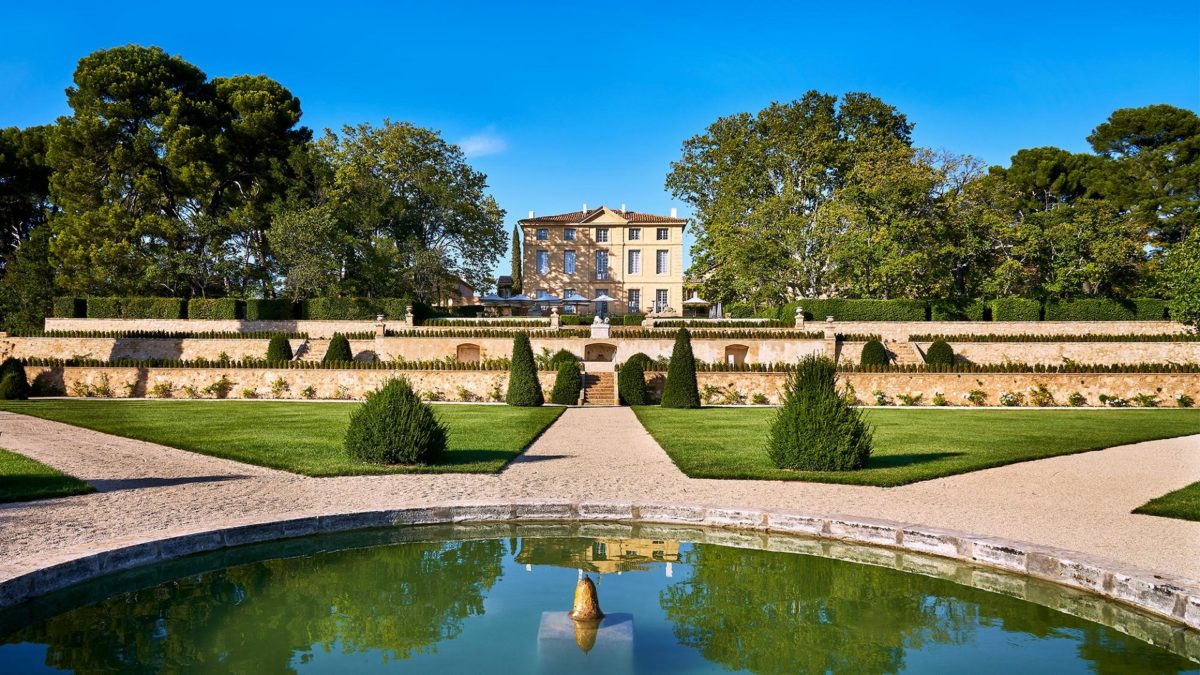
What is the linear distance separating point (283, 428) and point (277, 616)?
10.1 meters

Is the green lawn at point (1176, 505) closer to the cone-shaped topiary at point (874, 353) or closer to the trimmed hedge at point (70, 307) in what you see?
the cone-shaped topiary at point (874, 353)

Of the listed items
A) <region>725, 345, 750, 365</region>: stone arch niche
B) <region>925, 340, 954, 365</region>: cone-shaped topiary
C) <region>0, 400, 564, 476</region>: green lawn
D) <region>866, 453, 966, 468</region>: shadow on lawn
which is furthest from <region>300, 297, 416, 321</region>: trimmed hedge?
<region>866, 453, 966, 468</region>: shadow on lawn

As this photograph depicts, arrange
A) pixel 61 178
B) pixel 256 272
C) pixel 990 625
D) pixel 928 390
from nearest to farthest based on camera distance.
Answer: pixel 990 625 → pixel 928 390 → pixel 61 178 → pixel 256 272

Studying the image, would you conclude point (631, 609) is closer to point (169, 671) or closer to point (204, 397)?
point (169, 671)

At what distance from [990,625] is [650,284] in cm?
4920

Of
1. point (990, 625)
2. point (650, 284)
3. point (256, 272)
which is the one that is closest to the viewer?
point (990, 625)

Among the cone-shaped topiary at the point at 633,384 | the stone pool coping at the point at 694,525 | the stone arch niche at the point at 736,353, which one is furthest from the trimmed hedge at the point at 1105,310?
the stone pool coping at the point at 694,525

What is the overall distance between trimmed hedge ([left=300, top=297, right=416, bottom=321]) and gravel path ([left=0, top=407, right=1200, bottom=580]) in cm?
2331

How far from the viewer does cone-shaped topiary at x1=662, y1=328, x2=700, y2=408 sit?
65.4ft

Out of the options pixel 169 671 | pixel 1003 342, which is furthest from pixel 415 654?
pixel 1003 342

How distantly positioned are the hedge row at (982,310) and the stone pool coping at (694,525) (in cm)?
2718

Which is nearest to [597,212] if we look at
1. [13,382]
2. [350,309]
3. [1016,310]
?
[350,309]

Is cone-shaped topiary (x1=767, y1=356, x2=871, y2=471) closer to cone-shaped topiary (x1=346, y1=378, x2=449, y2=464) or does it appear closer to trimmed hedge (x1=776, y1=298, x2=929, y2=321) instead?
cone-shaped topiary (x1=346, y1=378, x2=449, y2=464)

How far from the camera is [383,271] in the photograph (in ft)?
123
